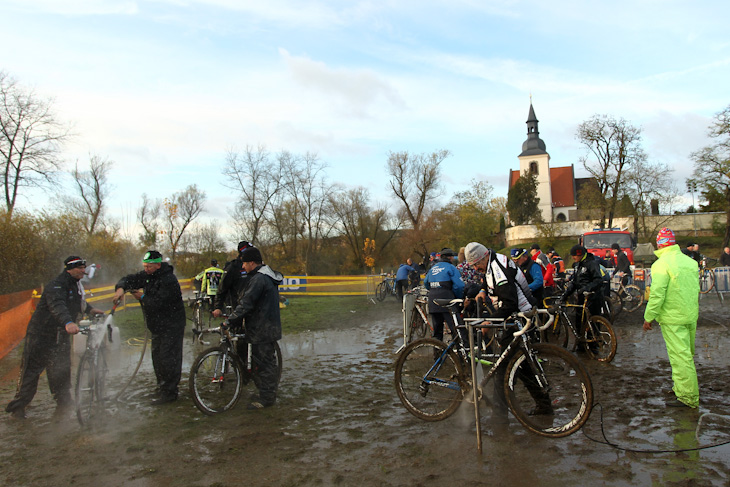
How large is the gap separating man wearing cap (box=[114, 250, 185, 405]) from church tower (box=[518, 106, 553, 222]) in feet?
300

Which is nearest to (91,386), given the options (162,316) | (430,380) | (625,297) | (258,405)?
(162,316)

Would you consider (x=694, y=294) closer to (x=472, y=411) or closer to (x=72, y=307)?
(x=472, y=411)

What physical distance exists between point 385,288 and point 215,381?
17.1m

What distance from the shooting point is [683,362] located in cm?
554

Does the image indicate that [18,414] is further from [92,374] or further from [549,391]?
[549,391]

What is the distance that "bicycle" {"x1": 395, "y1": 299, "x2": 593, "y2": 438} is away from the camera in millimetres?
4566

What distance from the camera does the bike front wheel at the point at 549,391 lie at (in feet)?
14.8

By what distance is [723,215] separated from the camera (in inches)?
2498

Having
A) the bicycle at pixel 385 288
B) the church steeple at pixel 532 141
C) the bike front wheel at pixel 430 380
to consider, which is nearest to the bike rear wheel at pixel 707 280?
the bicycle at pixel 385 288

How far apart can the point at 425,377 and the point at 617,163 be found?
54218mm

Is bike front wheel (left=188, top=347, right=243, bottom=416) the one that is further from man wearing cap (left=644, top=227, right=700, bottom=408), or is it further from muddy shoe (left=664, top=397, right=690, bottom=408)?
muddy shoe (left=664, top=397, right=690, bottom=408)

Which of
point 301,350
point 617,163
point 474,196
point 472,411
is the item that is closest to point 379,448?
point 472,411

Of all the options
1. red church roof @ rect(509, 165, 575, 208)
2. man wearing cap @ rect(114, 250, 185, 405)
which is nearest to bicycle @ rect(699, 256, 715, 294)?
man wearing cap @ rect(114, 250, 185, 405)

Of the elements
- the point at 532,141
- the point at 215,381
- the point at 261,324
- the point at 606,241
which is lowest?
the point at 215,381
